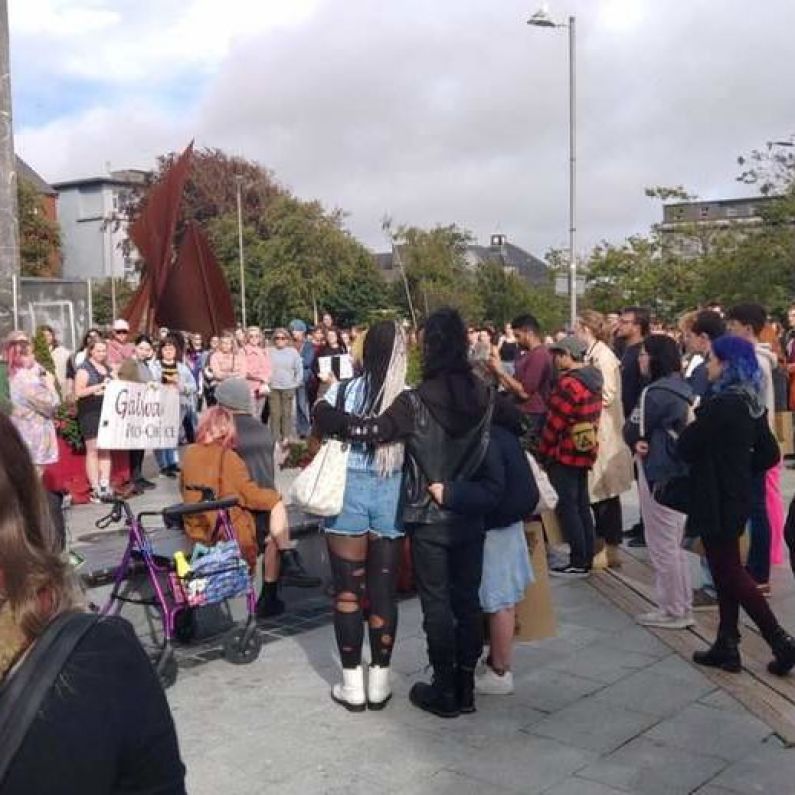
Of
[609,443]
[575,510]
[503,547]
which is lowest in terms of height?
[575,510]

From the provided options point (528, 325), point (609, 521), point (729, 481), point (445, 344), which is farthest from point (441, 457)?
point (528, 325)

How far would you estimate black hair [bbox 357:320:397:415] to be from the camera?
479 centimetres

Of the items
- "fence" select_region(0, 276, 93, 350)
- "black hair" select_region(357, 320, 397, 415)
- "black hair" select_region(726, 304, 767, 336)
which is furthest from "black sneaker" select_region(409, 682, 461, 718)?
"fence" select_region(0, 276, 93, 350)

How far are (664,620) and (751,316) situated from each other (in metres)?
2.24

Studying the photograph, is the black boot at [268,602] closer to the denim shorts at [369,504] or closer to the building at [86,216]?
the denim shorts at [369,504]

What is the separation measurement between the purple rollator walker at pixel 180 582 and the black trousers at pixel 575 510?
2.58m

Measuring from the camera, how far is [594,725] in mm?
4777

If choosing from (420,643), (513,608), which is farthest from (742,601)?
(420,643)

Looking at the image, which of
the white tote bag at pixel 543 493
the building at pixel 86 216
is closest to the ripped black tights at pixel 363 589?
the white tote bag at pixel 543 493

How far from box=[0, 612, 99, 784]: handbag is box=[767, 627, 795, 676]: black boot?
454 cm

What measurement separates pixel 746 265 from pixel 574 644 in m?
28.3

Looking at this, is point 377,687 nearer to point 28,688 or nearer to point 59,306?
point 28,688

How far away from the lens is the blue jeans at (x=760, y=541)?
6688 millimetres

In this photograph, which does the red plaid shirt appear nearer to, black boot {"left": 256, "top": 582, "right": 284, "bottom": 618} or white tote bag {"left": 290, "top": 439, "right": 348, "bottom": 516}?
black boot {"left": 256, "top": 582, "right": 284, "bottom": 618}
